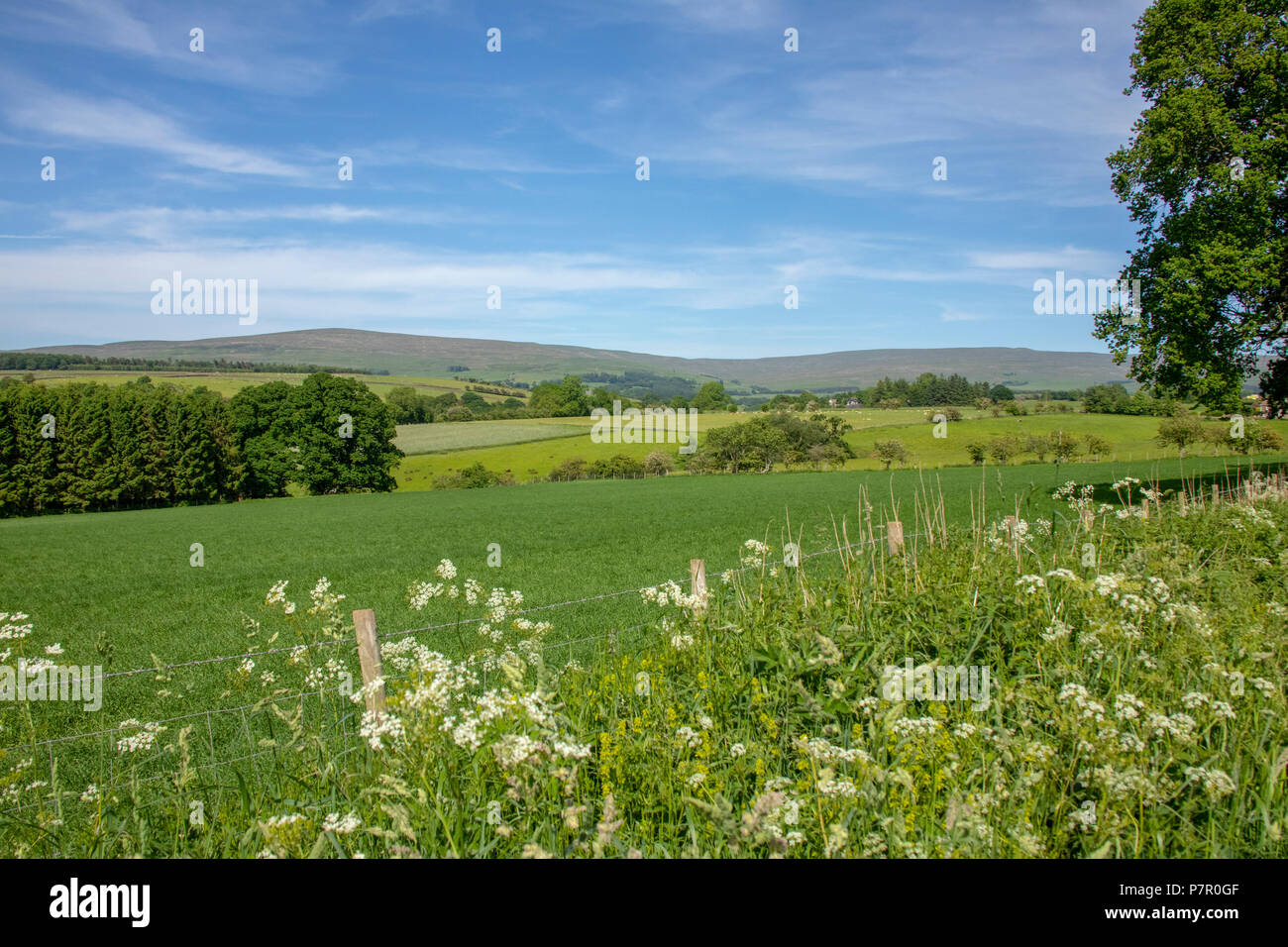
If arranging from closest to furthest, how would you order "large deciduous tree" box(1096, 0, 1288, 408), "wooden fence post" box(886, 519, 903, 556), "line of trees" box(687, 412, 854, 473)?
"wooden fence post" box(886, 519, 903, 556)
"large deciduous tree" box(1096, 0, 1288, 408)
"line of trees" box(687, 412, 854, 473)

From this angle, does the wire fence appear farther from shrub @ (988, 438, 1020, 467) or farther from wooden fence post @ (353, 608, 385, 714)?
shrub @ (988, 438, 1020, 467)

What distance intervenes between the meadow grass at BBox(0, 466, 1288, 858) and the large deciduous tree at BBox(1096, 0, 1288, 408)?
19061 mm

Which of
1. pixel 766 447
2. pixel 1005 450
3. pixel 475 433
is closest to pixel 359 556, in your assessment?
pixel 766 447

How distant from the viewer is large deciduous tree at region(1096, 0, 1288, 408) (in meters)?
19.8

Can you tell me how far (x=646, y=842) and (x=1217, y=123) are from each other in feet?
85.2

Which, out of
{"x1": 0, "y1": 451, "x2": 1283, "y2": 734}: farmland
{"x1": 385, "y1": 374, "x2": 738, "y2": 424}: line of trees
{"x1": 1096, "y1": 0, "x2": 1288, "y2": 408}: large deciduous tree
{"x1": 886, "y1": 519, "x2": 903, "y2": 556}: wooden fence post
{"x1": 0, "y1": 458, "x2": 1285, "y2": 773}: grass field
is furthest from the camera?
{"x1": 385, "y1": 374, "x2": 738, "y2": 424}: line of trees

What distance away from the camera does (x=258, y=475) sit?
2640 inches

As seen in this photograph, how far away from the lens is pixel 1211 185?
68.5ft

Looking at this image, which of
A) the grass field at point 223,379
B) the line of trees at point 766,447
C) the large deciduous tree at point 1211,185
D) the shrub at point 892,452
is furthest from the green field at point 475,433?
the large deciduous tree at point 1211,185

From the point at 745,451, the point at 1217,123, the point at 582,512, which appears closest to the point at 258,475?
the point at 582,512

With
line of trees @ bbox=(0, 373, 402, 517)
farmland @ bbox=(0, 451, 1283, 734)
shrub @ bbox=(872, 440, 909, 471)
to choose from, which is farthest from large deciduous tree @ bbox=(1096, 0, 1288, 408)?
line of trees @ bbox=(0, 373, 402, 517)

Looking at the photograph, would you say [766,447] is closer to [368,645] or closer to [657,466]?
[657,466]

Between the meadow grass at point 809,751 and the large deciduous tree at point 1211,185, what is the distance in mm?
19061
